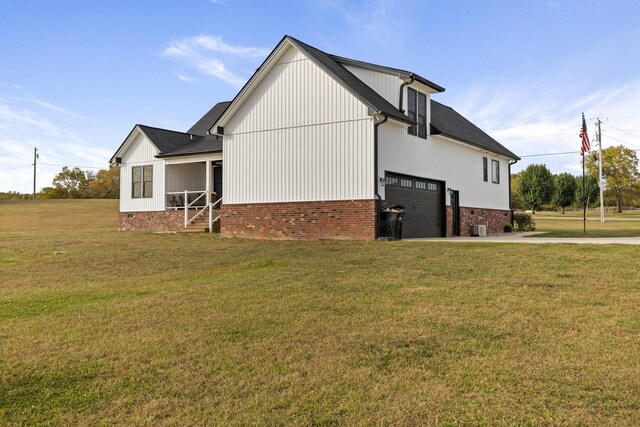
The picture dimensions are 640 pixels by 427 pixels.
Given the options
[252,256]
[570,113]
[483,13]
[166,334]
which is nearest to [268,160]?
[252,256]

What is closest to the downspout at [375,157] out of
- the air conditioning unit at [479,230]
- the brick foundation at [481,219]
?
the brick foundation at [481,219]

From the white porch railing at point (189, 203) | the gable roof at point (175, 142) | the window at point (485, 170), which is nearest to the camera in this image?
the white porch railing at point (189, 203)

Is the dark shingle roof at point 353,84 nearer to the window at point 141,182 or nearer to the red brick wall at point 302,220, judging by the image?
the red brick wall at point 302,220

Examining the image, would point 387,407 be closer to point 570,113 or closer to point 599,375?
point 599,375

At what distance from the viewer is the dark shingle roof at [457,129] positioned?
2045 centimetres

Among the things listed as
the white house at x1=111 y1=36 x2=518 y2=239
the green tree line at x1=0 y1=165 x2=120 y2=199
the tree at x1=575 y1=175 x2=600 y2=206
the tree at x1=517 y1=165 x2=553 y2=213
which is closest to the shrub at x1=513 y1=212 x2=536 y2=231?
the white house at x1=111 y1=36 x2=518 y2=239

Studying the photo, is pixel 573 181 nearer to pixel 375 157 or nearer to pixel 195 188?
pixel 195 188

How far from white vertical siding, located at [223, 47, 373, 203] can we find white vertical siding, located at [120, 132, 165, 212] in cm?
623

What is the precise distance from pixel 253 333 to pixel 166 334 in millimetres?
Result: 939

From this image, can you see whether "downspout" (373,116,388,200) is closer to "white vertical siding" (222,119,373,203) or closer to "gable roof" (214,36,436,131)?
"white vertical siding" (222,119,373,203)

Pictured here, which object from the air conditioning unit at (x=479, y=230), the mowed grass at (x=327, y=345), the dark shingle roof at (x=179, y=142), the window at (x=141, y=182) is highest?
the dark shingle roof at (x=179, y=142)

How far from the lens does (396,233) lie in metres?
15.8

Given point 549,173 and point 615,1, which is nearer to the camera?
point 615,1

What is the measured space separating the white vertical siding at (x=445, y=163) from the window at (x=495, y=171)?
0.26 m
